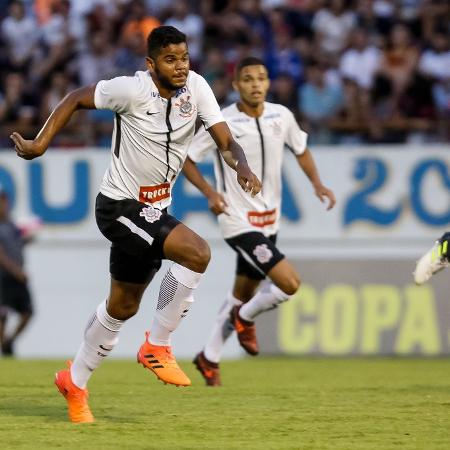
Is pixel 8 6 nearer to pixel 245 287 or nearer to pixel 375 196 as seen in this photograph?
pixel 375 196

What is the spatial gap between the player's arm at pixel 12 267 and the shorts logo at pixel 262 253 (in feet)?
24.0

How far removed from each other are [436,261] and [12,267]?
908 cm

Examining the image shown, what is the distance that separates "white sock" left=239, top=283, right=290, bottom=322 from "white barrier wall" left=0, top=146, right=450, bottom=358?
6.11 m

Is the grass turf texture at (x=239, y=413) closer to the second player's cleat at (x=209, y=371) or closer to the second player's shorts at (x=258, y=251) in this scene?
the second player's cleat at (x=209, y=371)

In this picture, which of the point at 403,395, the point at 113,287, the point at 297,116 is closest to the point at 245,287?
the point at 403,395

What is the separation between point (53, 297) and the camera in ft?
58.5

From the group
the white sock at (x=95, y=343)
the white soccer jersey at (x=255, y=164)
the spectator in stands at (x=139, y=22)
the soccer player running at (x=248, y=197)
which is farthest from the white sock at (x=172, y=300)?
the spectator in stands at (x=139, y=22)

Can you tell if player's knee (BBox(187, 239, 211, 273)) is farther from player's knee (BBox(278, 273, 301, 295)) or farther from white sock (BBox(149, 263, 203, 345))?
player's knee (BBox(278, 273, 301, 295))

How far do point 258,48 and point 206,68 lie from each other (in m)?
0.88

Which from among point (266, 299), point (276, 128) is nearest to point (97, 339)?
point (266, 299)

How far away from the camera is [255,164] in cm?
1128

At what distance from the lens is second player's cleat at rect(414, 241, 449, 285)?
9.67 metres

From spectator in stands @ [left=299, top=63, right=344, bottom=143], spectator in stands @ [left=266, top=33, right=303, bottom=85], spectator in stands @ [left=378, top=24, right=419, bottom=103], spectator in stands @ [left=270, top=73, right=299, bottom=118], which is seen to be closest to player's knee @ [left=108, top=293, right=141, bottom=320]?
spectator in stands @ [left=270, top=73, right=299, bottom=118]

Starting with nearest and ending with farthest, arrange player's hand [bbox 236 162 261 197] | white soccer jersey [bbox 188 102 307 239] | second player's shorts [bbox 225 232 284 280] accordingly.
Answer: player's hand [bbox 236 162 261 197] < second player's shorts [bbox 225 232 284 280] < white soccer jersey [bbox 188 102 307 239]
